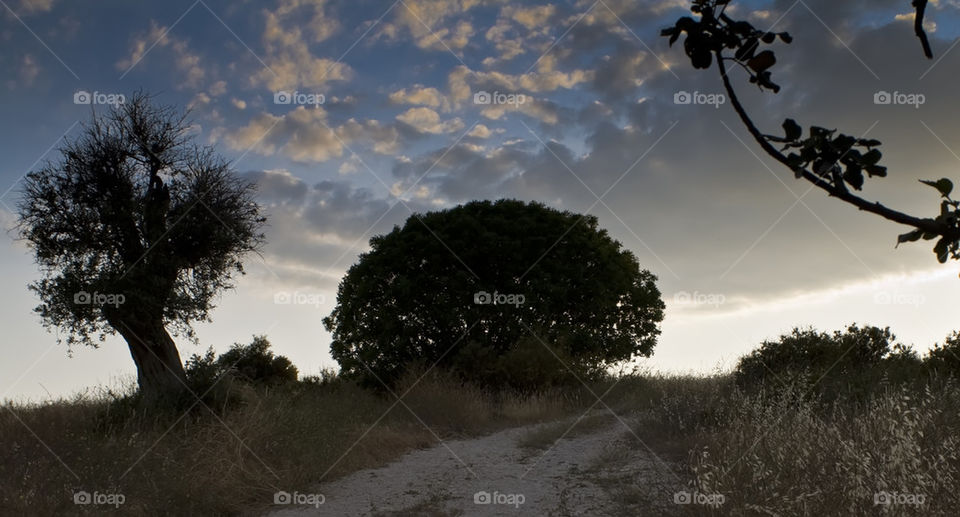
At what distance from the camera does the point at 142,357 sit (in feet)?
53.2

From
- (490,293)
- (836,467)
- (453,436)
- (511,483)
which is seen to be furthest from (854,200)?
(490,293)

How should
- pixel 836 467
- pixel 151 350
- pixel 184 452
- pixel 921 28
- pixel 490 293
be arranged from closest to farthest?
pixel 921 28 → pixel 836 467 → pixel 184 452 → pixel 151 350 → pixel 490 293

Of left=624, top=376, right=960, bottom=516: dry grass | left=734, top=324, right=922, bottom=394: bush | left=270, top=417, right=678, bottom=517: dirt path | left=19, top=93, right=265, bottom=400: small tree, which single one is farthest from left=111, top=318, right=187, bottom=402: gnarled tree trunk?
left=734, top=324, right=922, bottom=394: bush

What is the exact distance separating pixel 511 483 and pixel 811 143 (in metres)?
8.92

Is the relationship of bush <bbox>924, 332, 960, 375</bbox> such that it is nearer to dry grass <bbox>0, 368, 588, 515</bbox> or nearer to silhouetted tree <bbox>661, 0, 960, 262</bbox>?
dry grass <bbox>0, 368, 588, 515</bbox>

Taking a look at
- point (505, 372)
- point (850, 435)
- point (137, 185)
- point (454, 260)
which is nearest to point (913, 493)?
point (850, 435)

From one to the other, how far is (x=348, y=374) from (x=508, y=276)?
6.25m

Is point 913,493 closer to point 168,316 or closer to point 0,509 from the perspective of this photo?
point 0,509

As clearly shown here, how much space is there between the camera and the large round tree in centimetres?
2248

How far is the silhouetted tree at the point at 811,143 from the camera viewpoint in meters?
2.39

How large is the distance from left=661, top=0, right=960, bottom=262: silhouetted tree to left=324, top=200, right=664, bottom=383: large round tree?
18906 mm

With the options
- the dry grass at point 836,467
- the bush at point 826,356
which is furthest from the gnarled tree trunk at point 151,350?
the bush at point 826,356

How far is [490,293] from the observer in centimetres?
2294

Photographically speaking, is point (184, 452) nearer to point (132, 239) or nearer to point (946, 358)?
point (132, 239)
